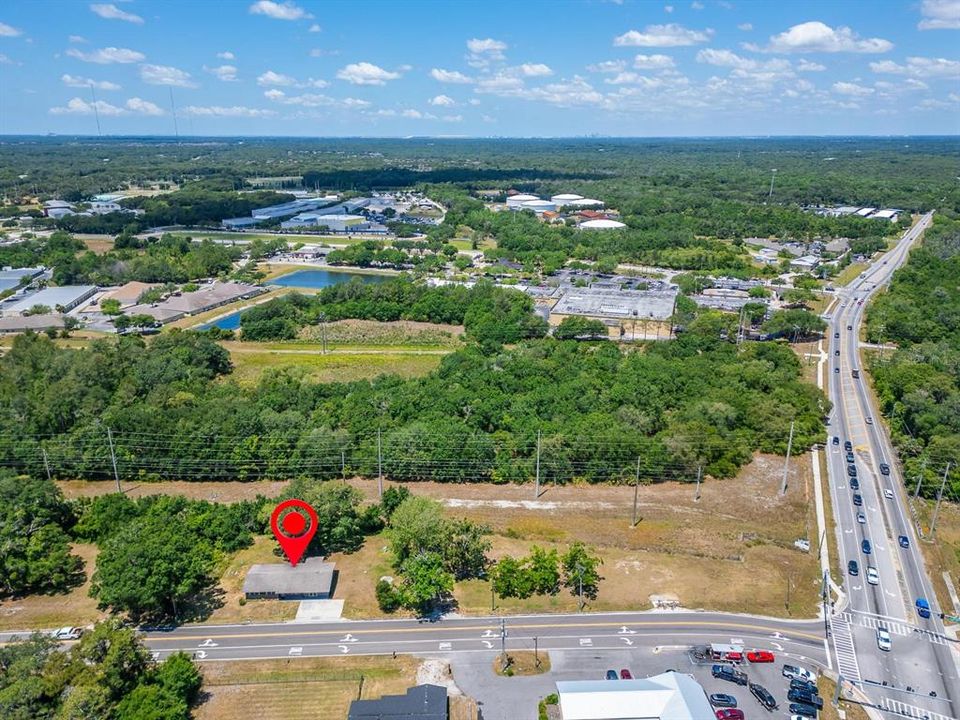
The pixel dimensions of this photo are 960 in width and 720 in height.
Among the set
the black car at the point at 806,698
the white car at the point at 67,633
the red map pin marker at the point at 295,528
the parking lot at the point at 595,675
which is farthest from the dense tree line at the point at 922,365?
the white car at the point at 67,633

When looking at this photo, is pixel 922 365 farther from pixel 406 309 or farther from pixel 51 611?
pixel 51 611

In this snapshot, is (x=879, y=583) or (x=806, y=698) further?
(x=879, y=583)

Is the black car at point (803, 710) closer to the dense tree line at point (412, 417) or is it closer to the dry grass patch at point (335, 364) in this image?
the dense tree line at point (412, 417)

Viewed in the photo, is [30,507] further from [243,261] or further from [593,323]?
[243,261]

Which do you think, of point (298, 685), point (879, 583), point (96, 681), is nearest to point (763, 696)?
point (879, 583)

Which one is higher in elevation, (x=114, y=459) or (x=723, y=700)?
(x=114, y=459)

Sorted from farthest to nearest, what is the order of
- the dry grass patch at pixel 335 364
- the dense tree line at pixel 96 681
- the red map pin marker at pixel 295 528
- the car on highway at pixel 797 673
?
the dry grass patch at pixel 335 364, the red map pin marker at pixel 295 528, the car on highway at pixel 797 673, the dense tree line at pixel 96 681
